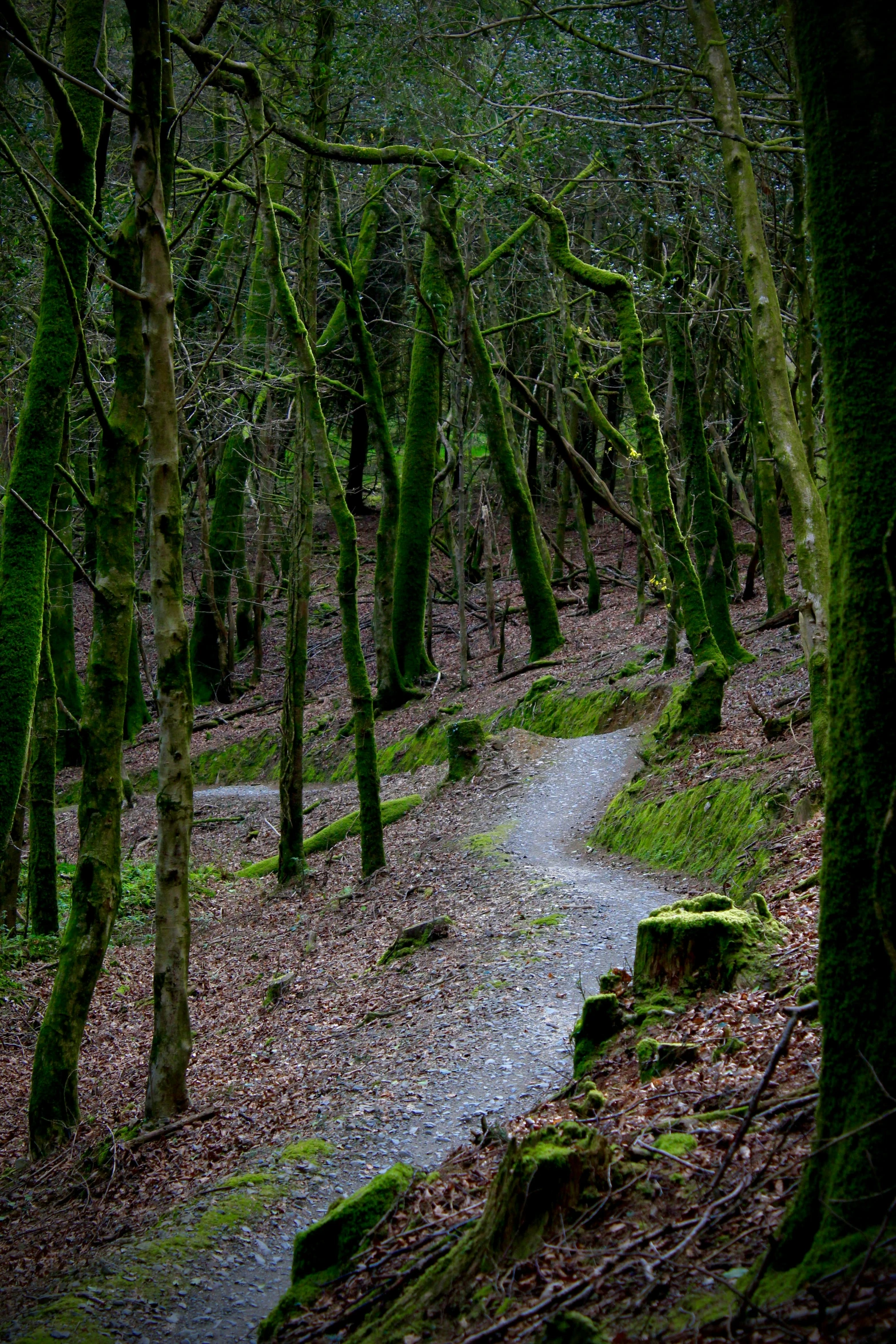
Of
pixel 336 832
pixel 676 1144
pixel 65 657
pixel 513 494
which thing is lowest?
pixel 336 832

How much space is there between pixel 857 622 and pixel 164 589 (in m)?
5.28

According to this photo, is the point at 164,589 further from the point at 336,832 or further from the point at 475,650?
the point at 475,650

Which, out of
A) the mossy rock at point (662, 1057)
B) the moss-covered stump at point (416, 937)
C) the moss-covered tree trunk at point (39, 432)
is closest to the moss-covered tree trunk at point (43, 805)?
the moss-covered stump at point (416, 937)

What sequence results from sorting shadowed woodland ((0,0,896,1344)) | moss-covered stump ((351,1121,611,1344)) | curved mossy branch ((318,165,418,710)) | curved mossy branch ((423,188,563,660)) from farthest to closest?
curved mossy branch ((318,165,418,710))
curved mossy branch ((423,188,563,660))
moss-covered stump ((351,1121,611,1344))
shadowed woodland ((0,0,896,1344))

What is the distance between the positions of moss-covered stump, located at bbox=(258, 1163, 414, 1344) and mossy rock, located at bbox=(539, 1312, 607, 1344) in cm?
161

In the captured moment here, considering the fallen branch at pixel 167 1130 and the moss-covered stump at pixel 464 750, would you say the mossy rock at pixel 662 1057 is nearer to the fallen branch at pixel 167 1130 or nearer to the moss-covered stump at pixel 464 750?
the fallen branch at pixel 167 1130

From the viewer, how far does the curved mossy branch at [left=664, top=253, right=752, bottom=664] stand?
45.6 ft

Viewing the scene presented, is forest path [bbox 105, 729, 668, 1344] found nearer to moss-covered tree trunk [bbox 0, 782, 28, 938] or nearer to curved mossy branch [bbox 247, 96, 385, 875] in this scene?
curved mossy branch [bbox 247, 96, 385, 875]

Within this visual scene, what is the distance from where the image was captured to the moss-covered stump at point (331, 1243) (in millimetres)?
3943

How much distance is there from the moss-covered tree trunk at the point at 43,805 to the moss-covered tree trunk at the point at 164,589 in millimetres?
4680

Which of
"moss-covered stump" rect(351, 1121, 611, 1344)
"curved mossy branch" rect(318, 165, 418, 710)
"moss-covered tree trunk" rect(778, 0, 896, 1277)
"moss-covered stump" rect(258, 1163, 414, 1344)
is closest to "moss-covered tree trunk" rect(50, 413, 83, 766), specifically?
"curved mossy branch" rect(318, 165, 418, 710)

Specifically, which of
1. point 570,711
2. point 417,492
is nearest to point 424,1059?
point 570,711

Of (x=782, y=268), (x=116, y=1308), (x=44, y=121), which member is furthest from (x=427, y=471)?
(x=116, y=1308)

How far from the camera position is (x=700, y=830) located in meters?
10.2
